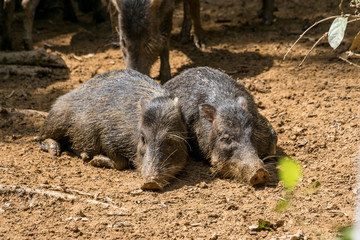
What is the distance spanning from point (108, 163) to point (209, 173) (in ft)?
3.17

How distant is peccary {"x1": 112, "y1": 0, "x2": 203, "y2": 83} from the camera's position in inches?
273

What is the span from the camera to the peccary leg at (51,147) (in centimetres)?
545

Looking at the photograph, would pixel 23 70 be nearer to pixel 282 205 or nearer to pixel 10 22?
pixel 10 22

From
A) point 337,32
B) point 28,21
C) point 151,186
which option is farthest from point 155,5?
point 337,32

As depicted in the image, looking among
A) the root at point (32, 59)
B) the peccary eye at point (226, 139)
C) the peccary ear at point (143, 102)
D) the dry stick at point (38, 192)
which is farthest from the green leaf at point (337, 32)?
the root at point (32, 59)

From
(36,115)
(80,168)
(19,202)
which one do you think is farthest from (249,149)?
(36,115)

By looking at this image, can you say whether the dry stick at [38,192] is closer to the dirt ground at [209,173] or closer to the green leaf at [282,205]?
the dirt ground at [209,173]


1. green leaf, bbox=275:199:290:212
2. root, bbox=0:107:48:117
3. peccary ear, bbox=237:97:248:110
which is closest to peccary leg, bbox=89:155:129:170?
peccary ear, bbox=237:97:248:110

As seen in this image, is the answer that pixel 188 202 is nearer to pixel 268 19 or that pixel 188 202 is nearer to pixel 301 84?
pixel 301 84

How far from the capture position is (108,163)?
5.19 m

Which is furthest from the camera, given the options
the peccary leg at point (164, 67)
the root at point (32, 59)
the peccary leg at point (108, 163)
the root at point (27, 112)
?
the root at point (32, 59)

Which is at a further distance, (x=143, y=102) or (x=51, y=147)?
(x=51, y=147)

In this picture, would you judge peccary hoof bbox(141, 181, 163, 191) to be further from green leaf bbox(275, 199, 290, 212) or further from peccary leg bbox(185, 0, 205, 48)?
peccary leg bbox(185, 0, 205, 48)

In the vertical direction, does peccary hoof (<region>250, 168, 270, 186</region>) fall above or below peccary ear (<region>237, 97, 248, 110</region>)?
below
